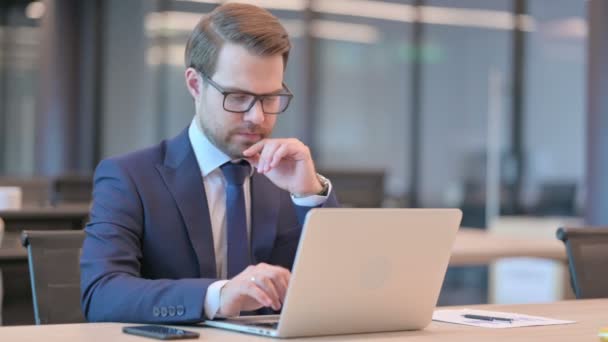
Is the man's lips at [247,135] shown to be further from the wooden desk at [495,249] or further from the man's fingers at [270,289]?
the wooden desk at [495,249]

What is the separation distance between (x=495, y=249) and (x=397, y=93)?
16.1ft

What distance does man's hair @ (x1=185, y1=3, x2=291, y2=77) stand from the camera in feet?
7.79

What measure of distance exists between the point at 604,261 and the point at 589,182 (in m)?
3.53

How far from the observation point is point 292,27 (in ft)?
33.0

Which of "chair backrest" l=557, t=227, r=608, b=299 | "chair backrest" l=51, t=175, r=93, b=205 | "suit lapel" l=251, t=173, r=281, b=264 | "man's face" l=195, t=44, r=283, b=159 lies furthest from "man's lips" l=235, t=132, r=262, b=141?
"chair backrest" l=51, t=175, r=93, b=205

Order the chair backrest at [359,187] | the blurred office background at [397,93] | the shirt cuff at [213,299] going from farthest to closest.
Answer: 1. the blurred office background at [397,93]
2. the chair backrest at [359,187]
3. the shirt cuff at [213,299]

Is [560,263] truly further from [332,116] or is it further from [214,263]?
[332,116]

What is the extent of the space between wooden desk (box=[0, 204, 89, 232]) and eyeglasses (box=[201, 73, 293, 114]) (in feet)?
7.10

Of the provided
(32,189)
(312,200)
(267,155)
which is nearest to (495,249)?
(312,200)

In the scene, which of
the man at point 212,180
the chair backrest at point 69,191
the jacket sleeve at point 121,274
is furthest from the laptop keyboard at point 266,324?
the chair backrest at point 69,191

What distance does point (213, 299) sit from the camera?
6.66 ft

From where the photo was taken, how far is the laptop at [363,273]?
181 cm

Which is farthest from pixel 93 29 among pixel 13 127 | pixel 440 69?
pixel 440 69

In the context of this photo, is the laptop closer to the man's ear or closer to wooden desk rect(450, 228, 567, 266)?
the man's ear
